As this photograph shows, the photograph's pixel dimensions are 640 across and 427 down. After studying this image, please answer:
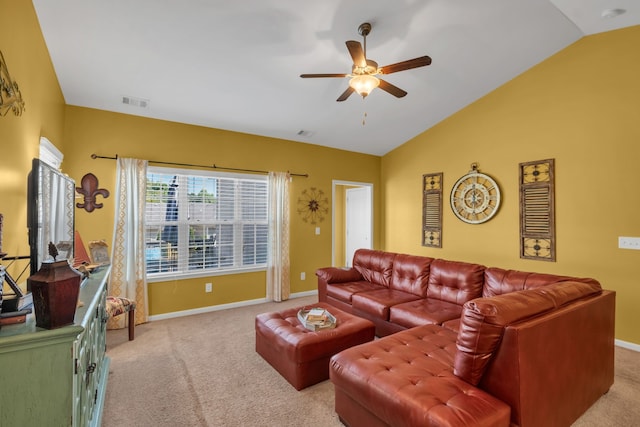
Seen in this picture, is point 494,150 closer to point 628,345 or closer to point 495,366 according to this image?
point 628,345

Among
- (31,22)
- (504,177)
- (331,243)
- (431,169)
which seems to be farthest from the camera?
(331,243)

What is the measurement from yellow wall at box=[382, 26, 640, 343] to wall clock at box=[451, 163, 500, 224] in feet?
0.31

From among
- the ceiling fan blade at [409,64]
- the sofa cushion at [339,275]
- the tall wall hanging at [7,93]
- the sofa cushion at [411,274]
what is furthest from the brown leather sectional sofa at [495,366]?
the tall wall hanging at [7,93]

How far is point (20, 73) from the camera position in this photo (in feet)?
6.43

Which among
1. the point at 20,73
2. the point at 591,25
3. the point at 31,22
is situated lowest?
the point at 20,73

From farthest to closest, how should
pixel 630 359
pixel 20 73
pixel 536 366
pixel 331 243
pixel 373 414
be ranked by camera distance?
pixel 331 243 < pixel 630 359 < pixel 20 73 < pixel 373 414 < pixel 536 366

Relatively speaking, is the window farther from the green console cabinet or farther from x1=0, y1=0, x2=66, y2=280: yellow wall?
the green console cabinet

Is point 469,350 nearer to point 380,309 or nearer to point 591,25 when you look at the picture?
point 380,309

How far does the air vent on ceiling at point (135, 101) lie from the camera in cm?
350

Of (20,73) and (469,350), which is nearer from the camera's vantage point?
(469,350)

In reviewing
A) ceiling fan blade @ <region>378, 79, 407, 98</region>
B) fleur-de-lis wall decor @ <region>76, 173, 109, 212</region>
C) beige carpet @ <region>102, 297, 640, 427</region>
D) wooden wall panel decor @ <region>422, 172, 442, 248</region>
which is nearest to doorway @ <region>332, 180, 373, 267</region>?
wooden wall panel decor @ <region>422, 172, 442, 248</region>

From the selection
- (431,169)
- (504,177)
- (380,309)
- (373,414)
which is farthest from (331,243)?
(373,414)

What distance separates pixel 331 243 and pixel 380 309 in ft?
8.29

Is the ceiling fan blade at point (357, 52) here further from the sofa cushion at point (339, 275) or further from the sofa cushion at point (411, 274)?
the sofa cushion at point (339, 275)
